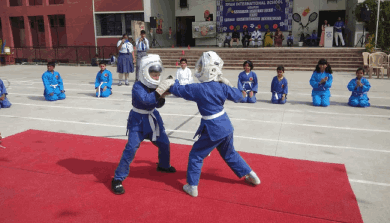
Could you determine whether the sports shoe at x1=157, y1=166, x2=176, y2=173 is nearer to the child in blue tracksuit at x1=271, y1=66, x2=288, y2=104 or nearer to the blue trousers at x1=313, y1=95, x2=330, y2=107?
the child in blue tracksuit at x1=271, y1=66, x2=288, y2=104

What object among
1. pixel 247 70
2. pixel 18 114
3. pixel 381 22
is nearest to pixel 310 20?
pixel 381 22

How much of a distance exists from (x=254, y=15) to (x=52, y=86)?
55.4 feet

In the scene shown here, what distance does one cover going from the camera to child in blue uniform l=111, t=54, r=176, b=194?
3398 millimetres

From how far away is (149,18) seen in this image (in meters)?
20.5

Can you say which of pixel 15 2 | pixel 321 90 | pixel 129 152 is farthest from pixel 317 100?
pixel 15 2

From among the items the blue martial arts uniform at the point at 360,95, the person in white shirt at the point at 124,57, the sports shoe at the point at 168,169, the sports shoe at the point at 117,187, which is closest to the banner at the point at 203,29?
the person in white shirt at the point at 124,57

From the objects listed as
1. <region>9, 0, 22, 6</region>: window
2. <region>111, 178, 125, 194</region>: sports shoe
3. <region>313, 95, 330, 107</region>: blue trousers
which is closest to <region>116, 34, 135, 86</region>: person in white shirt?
<region>313, 95, 330, 107</region>: blue trousers

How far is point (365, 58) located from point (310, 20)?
28.7 ft

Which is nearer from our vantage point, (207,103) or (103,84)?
(207,103)

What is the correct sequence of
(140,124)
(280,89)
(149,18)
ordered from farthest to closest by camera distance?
(149,18)
(280,89)
(140,124)

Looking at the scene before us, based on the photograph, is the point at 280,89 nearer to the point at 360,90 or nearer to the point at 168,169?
the point at 360,90

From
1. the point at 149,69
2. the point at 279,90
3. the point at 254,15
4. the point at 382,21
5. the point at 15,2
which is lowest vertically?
the point at 279,90

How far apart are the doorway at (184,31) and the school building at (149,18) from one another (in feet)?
0.38

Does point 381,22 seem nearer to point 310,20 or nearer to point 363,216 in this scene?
point 310,20
